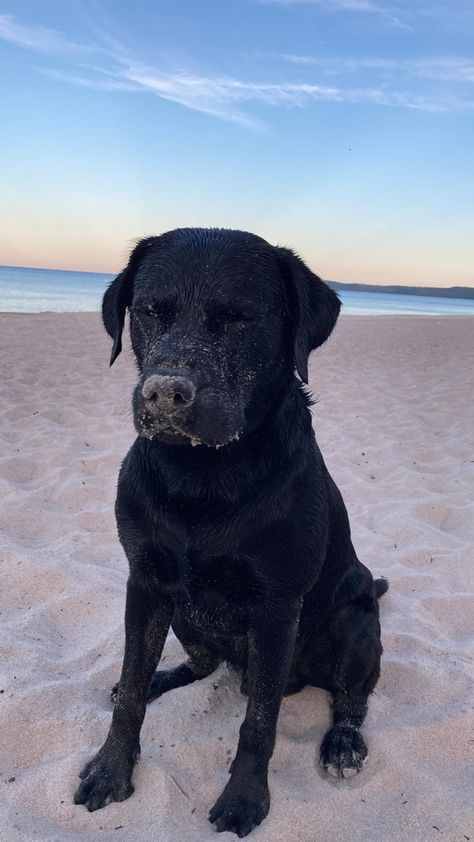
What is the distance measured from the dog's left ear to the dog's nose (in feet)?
1.63

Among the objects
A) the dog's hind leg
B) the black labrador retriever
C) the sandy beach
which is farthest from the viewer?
the dog's hind leg

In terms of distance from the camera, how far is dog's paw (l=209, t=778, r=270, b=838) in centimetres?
201

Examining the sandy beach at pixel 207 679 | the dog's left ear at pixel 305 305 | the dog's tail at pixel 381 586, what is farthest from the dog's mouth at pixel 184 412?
the dog's tail at pixel 381 586

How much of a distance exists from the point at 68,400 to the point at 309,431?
5575mm

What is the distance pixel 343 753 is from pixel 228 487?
1092 mm

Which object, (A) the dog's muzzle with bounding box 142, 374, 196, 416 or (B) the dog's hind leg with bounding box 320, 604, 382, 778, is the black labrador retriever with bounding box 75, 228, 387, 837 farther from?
(B) the dog's hind leg with bounding box 320, 604, 382, 778

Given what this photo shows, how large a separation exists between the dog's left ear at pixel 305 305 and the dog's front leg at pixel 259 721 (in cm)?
79

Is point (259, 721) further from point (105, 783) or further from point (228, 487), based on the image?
point (228, 487)

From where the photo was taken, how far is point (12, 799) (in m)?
2.04

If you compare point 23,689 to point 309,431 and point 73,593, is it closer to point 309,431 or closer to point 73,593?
point 73,593

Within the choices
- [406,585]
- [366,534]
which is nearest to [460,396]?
[366,534]

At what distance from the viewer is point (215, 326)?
1954 mm

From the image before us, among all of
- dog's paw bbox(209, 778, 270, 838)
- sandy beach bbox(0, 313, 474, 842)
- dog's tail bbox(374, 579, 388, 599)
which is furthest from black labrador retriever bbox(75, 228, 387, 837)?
dog's tail bbox(374, 579, 388, 599)

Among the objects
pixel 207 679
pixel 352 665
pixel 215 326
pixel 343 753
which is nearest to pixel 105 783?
pixel 207 679
